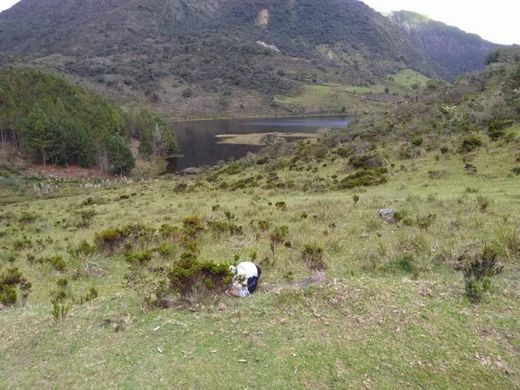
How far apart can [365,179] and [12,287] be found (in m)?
17.6

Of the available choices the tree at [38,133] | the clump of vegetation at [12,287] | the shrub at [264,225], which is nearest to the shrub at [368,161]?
the shrub at [264,225]

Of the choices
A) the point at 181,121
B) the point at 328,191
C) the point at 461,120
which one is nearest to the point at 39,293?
the point at 328,191

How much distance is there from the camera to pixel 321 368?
183 inches

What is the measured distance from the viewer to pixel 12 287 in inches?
362

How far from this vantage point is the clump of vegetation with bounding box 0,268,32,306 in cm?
834

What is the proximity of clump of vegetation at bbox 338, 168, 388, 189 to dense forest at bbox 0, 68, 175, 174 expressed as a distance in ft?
169

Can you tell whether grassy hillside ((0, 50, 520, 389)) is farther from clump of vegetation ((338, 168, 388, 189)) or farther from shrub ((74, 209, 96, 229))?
clump of vegetation ((338, 168, 388, 189))

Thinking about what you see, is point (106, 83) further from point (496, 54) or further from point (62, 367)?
point (62, 367)

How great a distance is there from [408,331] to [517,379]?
118 centimetres

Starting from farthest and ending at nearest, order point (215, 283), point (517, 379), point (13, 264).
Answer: point (13, 264) → point (215, 283) → point (517, 379)

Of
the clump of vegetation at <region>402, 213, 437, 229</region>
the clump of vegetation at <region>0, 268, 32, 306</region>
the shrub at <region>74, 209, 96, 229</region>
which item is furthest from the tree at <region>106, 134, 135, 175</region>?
the clump of vegetation at <region>402, 213, 437, 229</region>

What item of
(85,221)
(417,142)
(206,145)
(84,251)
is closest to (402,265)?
(84,251)

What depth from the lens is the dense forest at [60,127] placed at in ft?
215

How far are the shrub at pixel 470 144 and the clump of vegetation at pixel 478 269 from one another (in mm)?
16512
